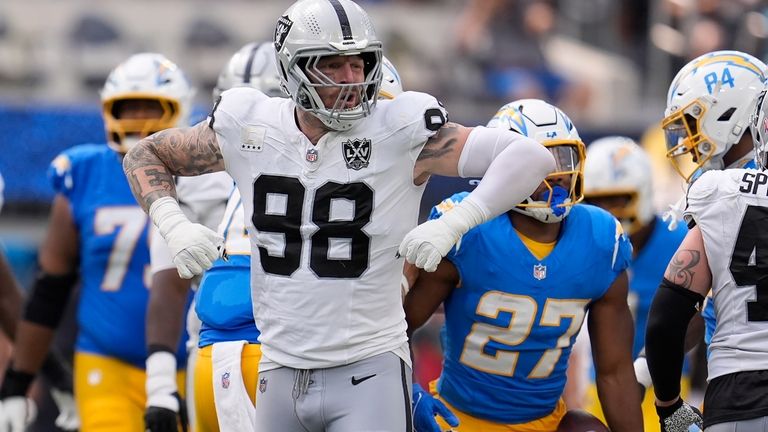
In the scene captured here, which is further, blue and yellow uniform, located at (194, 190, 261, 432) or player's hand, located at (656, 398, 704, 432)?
blue and yellow uniform, located at (194, 190, 261, 432)

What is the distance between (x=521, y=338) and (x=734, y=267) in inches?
35.1

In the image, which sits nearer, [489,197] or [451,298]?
[489,197]

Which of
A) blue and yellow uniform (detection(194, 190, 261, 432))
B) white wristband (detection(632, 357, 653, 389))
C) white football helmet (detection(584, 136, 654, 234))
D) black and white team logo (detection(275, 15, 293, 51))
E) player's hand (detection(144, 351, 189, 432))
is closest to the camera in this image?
black and white team logo (detection(275, 15, 293, 51))

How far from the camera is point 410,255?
4.12m

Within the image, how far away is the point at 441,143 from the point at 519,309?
2.77ft

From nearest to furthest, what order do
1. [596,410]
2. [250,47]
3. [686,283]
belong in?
[686,283]
[250,47]
[596,410]

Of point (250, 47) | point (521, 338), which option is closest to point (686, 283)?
point (521, 338)

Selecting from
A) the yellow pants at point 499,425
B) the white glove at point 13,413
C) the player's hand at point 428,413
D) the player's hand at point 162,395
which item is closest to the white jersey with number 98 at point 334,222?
the player's hand at point 428,413

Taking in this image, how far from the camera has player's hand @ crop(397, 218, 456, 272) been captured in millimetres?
4109

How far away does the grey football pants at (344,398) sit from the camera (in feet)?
14.2

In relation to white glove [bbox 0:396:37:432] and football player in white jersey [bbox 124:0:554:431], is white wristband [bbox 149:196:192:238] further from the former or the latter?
white glove [bbox 0:396:37:432]

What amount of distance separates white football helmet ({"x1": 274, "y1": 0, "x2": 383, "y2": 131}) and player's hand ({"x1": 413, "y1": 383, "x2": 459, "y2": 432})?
1042 mm

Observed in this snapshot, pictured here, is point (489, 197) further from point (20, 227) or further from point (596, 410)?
point (20, 227)

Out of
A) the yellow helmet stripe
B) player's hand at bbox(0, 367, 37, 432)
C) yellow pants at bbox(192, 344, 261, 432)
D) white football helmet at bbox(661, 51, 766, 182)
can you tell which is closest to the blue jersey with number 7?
player's hand at bbox(0, 367, 37, 432)
